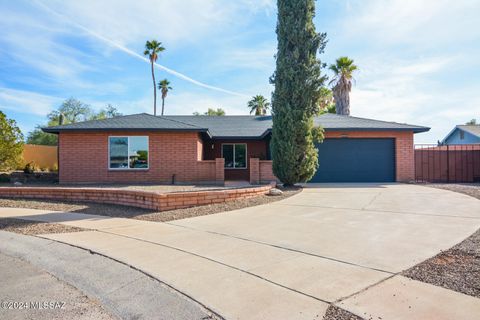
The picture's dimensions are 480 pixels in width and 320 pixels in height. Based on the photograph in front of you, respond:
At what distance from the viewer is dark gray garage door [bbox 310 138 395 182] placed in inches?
614

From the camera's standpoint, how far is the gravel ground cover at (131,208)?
7.59 metres

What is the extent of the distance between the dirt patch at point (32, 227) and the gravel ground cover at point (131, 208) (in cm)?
142

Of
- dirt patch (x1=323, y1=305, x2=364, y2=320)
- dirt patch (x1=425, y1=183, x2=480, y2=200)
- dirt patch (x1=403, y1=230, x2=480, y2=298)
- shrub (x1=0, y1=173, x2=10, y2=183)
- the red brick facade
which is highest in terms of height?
the red brick facade

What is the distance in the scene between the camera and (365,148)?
51.4 ft

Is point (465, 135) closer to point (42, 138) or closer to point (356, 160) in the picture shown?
point (356, 160)

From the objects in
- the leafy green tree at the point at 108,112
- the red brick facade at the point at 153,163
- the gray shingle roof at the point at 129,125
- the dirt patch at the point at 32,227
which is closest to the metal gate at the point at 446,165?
the red brick facade at the point at 153,163

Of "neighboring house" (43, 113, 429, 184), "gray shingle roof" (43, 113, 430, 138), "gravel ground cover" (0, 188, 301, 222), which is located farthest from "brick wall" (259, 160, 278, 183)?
"gravel ground cover" (0, 188, 301, 222)

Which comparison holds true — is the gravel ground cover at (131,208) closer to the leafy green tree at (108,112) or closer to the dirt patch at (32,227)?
the dirt patch at (32,227)

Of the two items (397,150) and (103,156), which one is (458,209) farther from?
(103,156)

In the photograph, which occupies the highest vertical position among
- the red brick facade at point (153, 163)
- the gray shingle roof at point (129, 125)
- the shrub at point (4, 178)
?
the gray shingle roof at point (129, 125)

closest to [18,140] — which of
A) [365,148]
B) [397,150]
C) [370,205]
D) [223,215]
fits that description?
[223,215]

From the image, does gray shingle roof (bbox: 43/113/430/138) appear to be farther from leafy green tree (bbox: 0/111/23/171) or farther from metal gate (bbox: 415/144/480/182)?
metal gate (bbox: 415/144/480/182)

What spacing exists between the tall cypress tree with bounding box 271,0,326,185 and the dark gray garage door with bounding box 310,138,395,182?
10.1ft

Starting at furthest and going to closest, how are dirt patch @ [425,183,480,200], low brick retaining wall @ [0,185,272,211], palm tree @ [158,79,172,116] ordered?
1. palm tree @ [158,79,172,116]
2. dirt patch @ [425,183,480,200]
3. low brick retaining wall @ [0,185,272,211]
